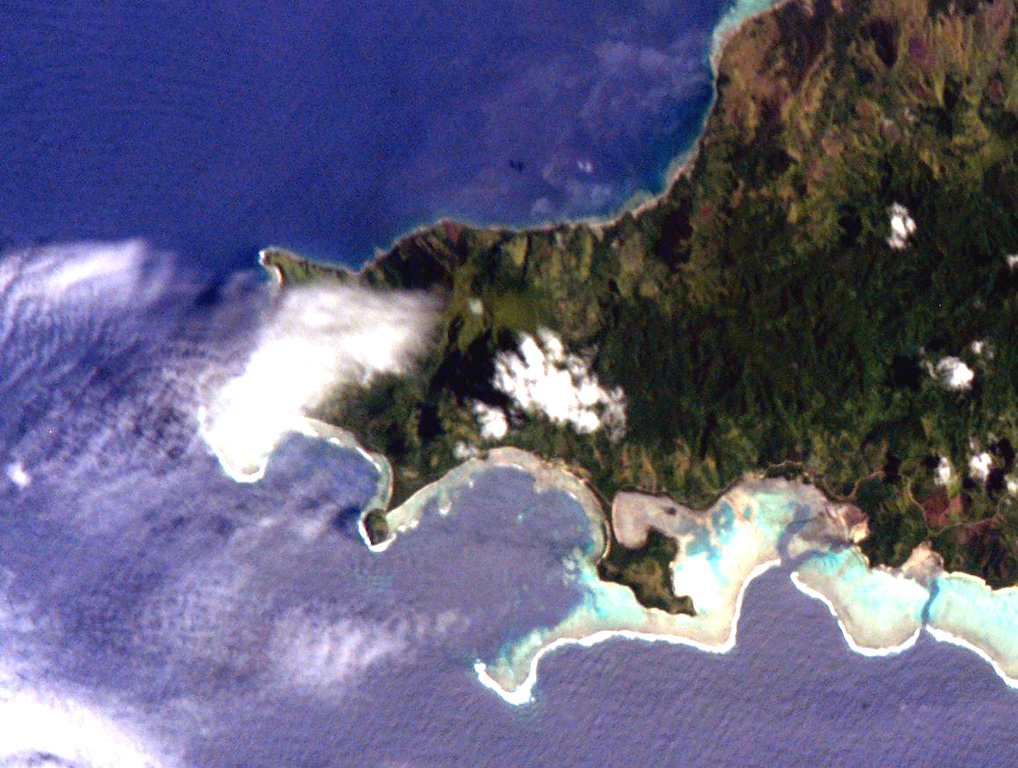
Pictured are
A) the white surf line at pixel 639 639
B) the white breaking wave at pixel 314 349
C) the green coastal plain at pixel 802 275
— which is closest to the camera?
the green coastal plain at pixel 802 275

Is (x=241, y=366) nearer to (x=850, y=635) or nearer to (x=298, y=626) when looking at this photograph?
(x=298, y=626)

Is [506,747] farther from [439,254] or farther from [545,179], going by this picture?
[545,179]

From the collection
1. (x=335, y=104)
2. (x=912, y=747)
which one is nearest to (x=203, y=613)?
(x=335, y=104)

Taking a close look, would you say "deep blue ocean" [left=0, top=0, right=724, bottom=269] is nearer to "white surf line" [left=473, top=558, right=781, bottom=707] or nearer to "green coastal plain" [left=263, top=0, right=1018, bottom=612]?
"green coastal plain" [left=263, top=0, right=1018, bottom=612]

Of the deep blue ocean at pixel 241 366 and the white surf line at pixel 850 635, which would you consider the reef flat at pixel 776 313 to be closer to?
the deep blue ocean at pixel 241 366

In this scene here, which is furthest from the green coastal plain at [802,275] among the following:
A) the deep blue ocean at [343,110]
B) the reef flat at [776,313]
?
the deep blue ocean at [343,110]

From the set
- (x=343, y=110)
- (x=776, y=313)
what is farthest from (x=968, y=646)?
(x=343, y=110)
